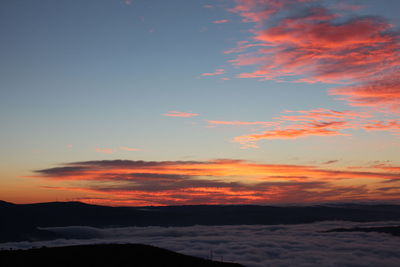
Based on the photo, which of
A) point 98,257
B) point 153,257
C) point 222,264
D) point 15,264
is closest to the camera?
point 15,264

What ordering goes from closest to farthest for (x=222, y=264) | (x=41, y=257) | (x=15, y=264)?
(x=15, y=264) → (x=41, y=257) → (x=222, y=264)

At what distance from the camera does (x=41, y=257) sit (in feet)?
330

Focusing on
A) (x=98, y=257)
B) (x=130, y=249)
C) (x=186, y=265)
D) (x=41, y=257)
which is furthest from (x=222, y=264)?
(x=41, y=257)

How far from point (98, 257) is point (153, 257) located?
17209 mm

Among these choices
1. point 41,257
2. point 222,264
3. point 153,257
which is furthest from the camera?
point 222,264

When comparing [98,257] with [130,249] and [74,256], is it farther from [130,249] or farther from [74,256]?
[130,249]

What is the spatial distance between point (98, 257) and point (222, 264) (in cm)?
4807

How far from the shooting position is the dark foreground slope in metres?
98.1

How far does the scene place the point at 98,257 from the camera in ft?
352

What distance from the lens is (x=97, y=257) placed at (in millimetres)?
107125

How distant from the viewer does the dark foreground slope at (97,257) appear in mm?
98125

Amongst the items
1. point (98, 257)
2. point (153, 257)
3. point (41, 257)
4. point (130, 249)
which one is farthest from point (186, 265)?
point (41, 257)

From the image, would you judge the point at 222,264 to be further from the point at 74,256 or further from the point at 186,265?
the point at 74,256

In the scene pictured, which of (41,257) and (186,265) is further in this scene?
(186,265)
